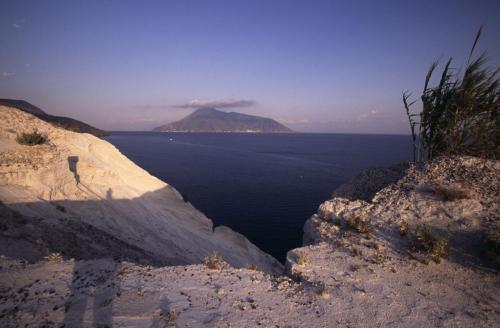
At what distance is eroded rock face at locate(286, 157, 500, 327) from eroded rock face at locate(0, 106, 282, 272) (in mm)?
7262

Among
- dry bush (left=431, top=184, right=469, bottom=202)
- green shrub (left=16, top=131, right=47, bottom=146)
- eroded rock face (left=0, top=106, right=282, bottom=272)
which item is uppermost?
green shrub (left=16, top=131, right=47, bottom=146)

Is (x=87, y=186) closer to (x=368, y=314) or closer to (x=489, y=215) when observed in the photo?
(x=368, y=314)

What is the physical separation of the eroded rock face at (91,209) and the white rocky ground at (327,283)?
1604 millimetres

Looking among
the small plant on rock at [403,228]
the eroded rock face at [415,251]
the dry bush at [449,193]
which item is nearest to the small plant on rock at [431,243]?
the eroded rock face at [415,251]

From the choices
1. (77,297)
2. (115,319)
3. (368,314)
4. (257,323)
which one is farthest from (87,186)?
(368,314)

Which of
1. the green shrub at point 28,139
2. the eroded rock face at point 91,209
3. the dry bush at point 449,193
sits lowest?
the eroded rock face at point 91,209

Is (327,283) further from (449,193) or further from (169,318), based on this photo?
(449,193)

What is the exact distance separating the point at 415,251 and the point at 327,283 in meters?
4.13

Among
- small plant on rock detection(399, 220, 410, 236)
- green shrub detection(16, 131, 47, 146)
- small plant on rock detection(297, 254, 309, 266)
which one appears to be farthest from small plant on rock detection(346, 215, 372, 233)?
green shrub detection(16, 131, 47, 146)

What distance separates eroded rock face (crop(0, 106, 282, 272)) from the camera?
41.2 feet

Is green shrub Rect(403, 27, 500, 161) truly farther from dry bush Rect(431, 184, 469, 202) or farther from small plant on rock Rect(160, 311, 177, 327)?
small plant on rock Rect(160, 311, 177, 327)

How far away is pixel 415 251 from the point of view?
361 inches

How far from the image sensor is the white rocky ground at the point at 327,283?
6.16 metres

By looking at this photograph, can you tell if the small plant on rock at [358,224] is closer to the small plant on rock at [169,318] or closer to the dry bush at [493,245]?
the dry bush at [493,245]
